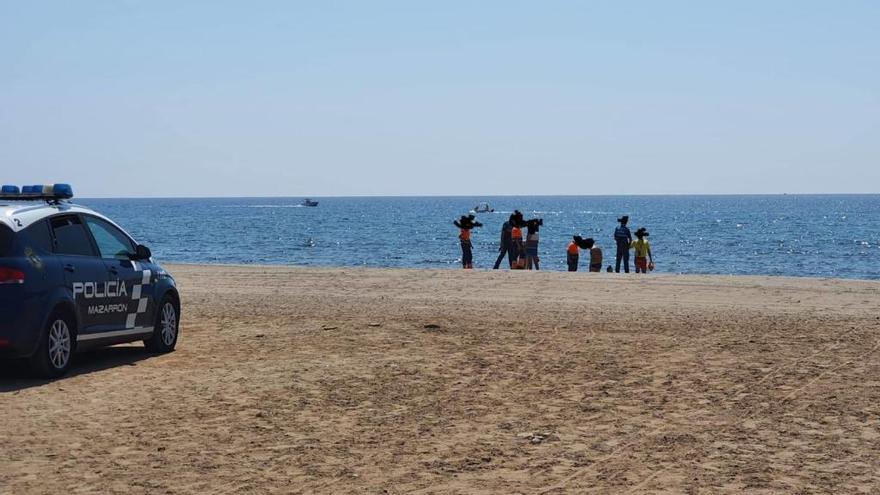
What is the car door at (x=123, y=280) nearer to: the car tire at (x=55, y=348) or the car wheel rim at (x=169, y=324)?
the car wheel rim at (x=169, y=324)

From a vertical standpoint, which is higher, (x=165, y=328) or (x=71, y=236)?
(x=71, y=236)

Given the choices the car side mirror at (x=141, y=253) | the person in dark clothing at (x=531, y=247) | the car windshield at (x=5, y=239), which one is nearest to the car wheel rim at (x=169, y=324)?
the car side mirror at (x=141, y=253)

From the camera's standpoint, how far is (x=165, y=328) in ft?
42.7

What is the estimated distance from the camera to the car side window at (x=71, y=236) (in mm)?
11289

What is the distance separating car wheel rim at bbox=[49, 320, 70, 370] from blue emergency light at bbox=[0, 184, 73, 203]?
1.38 m

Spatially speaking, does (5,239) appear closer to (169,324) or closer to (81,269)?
(81,269)

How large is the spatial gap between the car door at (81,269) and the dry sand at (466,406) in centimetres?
52

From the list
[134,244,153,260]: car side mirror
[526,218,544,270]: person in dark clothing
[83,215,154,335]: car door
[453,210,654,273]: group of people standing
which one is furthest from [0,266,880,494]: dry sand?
[526,218,544,270]: person in dark clothing

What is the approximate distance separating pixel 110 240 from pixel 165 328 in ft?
3.92

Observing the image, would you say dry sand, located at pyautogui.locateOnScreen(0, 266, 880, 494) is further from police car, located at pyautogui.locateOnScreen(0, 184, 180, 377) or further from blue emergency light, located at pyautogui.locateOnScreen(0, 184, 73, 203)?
blue emergency light, located at pyautogui.locateOnScreen(0, 184, 73, 203)

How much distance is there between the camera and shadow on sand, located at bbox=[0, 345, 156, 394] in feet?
35.0

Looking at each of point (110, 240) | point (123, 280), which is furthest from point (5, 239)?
point (110, 240)

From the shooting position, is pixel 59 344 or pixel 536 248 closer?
pixel 59 344

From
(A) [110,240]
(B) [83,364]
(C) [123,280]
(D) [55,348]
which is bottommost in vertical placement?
(B) [83,364]
